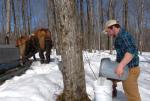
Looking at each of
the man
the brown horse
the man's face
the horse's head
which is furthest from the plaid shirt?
the horse's head

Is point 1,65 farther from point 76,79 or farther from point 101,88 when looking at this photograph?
point 101,88

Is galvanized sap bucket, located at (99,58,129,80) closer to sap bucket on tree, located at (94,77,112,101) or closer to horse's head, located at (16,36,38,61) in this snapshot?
sap bucket on tree, located at (94,77,112,101)

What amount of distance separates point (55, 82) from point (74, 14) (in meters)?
2.30

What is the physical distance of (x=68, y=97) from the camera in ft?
21.3

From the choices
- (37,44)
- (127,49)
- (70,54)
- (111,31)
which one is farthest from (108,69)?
(37,44)

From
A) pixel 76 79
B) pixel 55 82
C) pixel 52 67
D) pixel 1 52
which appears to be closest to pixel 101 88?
pixel 76 79

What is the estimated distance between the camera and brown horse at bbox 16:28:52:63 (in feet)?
39.9

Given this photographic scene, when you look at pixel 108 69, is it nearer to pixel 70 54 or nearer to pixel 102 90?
pixel 102 90

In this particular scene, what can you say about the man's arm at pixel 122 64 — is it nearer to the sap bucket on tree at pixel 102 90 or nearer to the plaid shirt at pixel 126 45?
the plaid shirt at pixel 126 45

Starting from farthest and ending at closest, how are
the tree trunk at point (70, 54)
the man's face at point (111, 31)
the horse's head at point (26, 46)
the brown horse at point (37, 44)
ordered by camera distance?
the horse's head at point (26, 46) → the brown horse at point (37, 44) → the tree trunk at point (70, 54) → the man's face at point (111, 31)

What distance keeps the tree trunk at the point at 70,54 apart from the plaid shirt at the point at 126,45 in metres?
0.96

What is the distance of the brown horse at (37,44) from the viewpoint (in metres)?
12.2

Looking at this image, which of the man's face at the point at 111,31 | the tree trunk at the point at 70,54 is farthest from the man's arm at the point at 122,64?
the tree trunk at the point at 70,54

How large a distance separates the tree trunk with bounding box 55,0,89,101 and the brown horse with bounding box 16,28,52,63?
5.82 m
